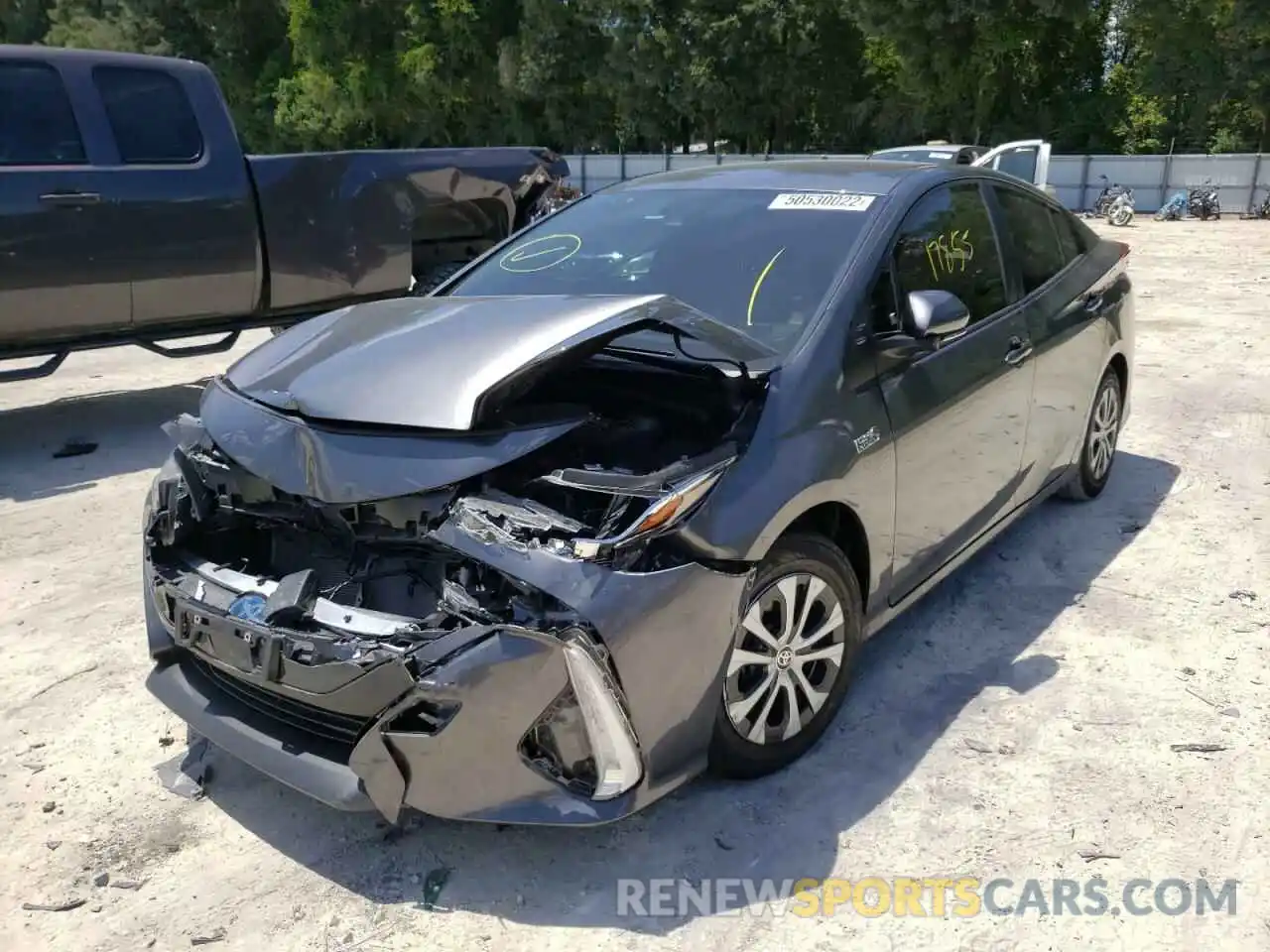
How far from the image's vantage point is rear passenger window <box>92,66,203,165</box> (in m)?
6.36

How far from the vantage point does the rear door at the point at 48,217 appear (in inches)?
235

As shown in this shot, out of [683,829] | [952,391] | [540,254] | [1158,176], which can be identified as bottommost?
[683,829]

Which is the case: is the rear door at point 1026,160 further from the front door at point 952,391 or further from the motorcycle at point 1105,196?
the front door at point 952,391

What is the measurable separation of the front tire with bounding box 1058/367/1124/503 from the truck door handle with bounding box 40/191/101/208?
565 centimetres

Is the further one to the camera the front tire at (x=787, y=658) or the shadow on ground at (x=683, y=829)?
the front tire at (x=787, y=658)

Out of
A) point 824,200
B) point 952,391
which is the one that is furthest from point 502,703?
point 824,200

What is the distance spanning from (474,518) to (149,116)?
5.26m

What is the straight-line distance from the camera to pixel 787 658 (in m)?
2.99

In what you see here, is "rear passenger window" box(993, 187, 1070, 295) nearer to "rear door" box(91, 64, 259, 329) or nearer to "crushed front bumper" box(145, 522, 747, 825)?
"crushed front bumper" box(145, 522, 747, 825)

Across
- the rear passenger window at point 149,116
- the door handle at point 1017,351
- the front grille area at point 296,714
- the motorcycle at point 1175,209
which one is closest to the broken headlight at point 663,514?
the front grille area at point 296,714

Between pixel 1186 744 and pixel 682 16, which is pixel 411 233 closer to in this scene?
pixel 1186 744

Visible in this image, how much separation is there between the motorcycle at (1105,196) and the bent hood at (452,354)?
2366 cm

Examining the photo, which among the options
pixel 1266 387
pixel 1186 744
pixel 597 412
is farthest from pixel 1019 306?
pixel 1266 387

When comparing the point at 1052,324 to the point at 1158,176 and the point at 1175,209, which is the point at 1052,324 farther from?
the point at 1158,176
